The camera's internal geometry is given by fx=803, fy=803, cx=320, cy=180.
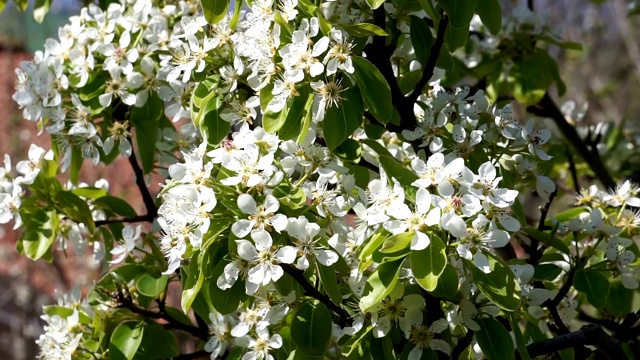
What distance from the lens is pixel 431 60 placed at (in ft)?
5.85

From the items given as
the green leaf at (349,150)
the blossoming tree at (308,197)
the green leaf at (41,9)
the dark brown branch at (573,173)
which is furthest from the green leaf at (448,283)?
the green leaf at (41,9)

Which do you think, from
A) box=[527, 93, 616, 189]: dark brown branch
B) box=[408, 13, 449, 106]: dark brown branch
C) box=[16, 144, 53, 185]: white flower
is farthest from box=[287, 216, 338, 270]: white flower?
box=[527, 93, 616, 189]: dark brown branch

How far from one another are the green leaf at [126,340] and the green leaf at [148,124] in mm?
437

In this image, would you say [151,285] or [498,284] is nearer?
[498,284]

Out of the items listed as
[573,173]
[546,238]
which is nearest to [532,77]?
[573,173]

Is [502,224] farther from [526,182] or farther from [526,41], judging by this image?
[526,41]

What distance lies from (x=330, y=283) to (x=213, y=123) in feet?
1.53

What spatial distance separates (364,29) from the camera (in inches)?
60.4

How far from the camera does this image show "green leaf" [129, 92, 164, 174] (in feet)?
6.82

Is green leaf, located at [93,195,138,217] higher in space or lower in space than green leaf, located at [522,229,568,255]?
lower

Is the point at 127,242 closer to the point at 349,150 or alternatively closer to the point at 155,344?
the point at 155,344

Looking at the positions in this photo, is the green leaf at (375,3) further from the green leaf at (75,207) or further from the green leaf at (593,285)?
the green leaf at (75,207)

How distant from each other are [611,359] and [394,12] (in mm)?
900

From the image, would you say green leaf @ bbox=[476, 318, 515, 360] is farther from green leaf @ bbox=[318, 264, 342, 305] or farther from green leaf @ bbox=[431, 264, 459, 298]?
green leaf @ bbox=[318, 264, 342, 305]
